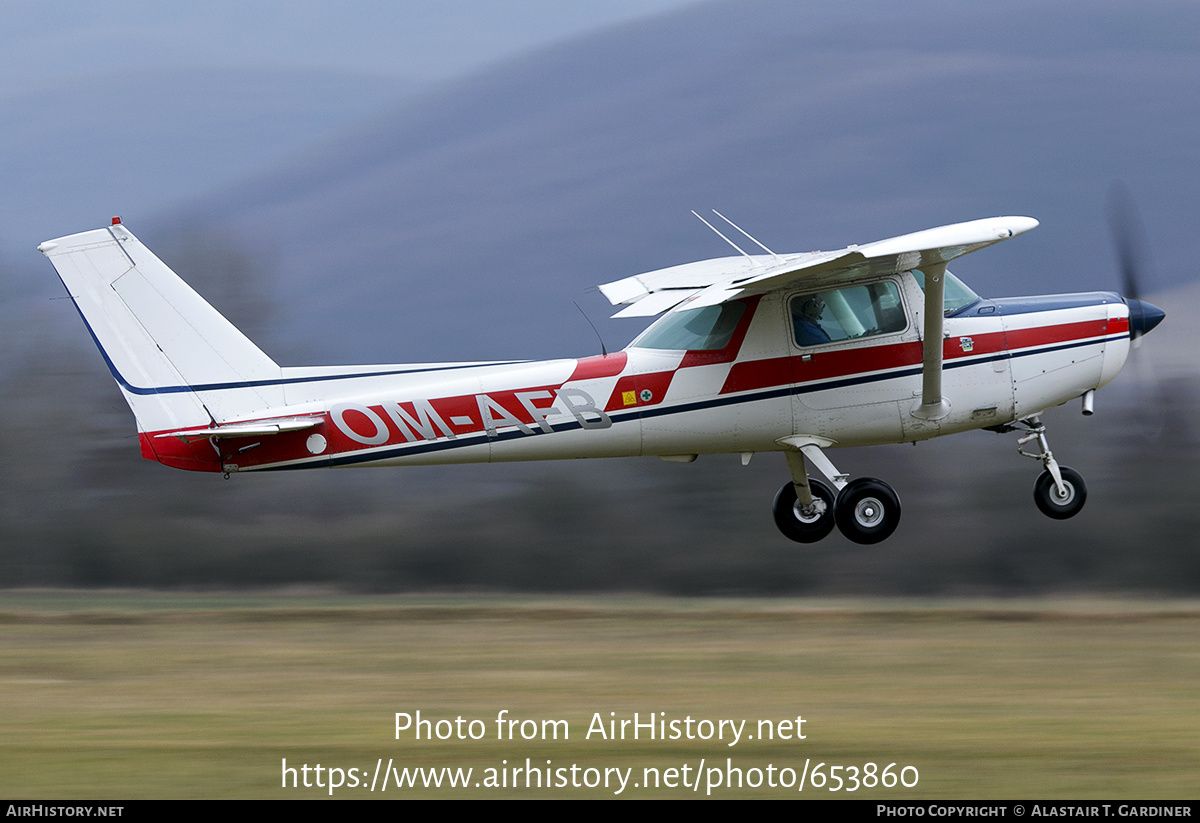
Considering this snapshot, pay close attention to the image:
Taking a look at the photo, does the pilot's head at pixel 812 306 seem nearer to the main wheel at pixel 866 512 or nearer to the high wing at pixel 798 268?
the high wing at pixel 798 268

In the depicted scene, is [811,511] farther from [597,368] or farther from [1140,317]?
[1140,317]

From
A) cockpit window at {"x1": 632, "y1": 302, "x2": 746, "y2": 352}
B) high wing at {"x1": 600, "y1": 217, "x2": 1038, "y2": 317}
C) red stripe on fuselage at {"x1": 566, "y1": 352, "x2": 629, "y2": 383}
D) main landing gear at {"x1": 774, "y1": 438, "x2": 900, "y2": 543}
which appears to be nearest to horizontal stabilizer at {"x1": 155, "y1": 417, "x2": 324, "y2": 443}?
red stripe on fuselage at {"x1": 566, "y1": 352, "x2": 629, "y2": 383}

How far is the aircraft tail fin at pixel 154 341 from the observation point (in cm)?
1195

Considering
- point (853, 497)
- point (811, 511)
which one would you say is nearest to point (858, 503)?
point (853, 497)

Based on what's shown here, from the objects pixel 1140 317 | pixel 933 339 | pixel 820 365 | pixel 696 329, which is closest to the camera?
pixel 933 339

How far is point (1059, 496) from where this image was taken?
1277cm

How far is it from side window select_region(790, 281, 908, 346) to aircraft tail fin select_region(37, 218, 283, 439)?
4.71 metres

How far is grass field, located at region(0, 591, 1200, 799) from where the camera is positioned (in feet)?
40.0

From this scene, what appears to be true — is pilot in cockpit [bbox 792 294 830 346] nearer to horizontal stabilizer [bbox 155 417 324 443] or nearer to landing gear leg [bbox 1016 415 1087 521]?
landing gear leg [bbox 1016 415 1087 521]

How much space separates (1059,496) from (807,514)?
7.70ft

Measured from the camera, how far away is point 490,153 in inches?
4341

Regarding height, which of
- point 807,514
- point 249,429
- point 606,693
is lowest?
point 606,693

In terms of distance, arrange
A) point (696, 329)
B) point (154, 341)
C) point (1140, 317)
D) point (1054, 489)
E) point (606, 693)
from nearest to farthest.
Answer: point (154, 341), point (696, 329), point (1140, 317), point (1054, 489), point (606, 693)
